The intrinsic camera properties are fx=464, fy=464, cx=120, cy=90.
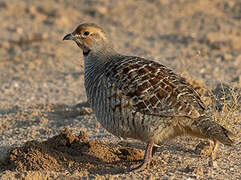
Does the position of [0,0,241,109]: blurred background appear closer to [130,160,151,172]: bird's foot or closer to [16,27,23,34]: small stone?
[16,27,23,34]: small stone

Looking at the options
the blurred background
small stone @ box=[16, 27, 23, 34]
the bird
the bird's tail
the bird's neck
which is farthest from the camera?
small stone @ box=[16, 27, 23, 34]

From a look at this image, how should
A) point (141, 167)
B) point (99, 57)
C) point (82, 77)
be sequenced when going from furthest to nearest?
point (82, 77) → point (99, 57) → point (141, 167)

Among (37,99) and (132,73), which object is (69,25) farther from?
(132,73)

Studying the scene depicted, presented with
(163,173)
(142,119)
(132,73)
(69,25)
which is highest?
(69,25)

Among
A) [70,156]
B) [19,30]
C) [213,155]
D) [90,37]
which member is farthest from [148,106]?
[19,30]

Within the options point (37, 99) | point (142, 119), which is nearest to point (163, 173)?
point (142, 119)

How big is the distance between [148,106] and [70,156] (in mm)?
1344

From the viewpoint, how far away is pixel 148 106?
17.4 ft

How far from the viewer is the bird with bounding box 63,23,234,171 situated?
5262mm

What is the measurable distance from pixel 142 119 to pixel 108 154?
0.95 m

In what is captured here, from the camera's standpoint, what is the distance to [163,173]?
5.50 metres

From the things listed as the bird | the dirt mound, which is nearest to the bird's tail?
the bird

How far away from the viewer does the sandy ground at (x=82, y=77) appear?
5766 mm

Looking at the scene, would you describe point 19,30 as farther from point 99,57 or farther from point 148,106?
point 148,106
